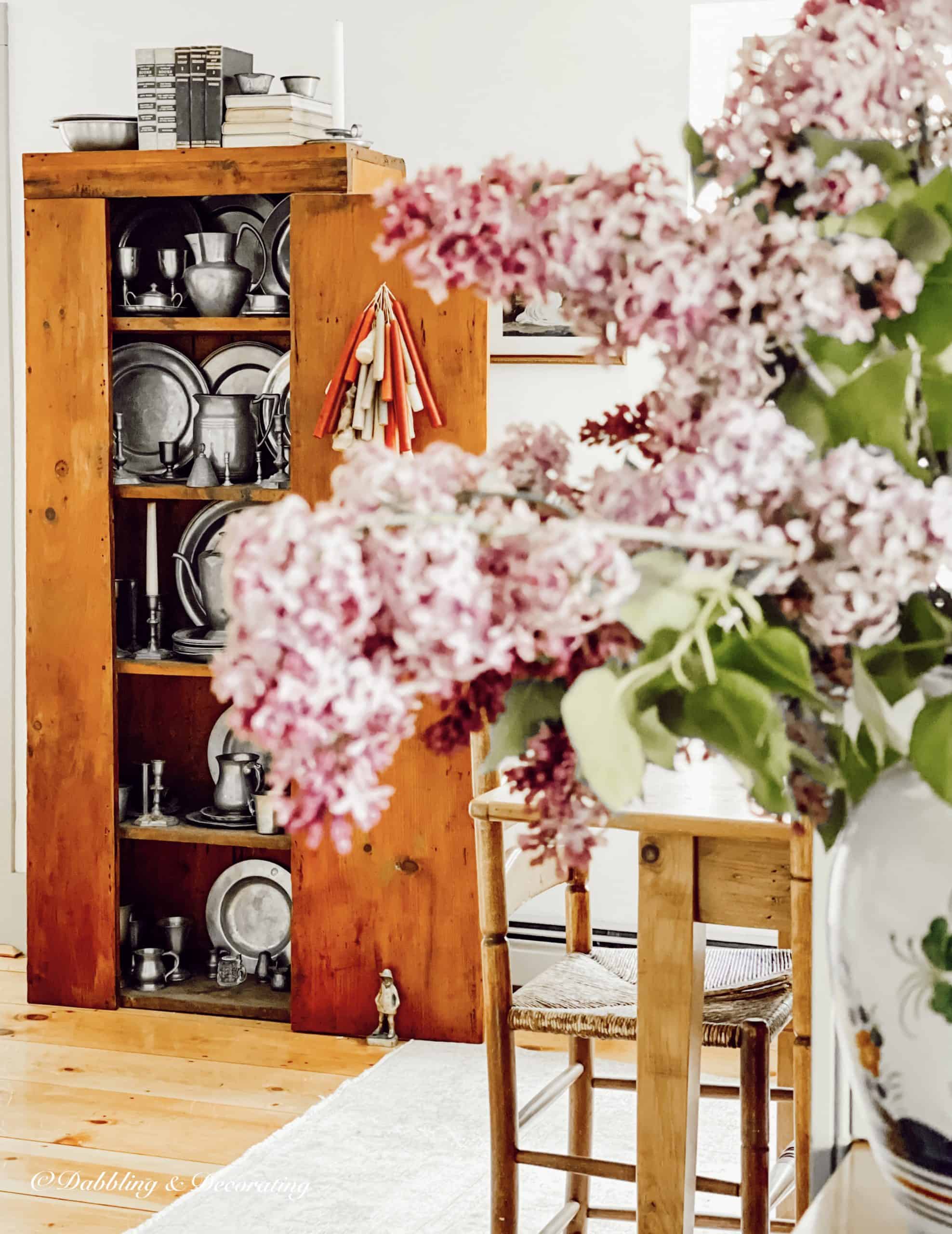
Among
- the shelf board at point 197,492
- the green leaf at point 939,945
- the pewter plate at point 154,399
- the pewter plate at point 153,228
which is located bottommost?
the green leaf at point 939,945

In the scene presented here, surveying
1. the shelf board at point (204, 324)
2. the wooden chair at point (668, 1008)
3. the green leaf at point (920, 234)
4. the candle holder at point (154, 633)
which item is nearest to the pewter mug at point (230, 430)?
the shelf board at point (204, 324)

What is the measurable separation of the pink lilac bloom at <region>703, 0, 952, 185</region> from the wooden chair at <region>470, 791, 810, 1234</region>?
1329 millimetres

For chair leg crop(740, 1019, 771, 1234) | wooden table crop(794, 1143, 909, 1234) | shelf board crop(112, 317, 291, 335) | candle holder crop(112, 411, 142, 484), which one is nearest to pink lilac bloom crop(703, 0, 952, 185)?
wooden table crop(794, 1143, 909, 1234)

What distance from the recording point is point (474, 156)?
3936 millimetres

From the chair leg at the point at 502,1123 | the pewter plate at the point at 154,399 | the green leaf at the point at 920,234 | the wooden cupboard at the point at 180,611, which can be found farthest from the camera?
the pewter plate at the point at 154,399

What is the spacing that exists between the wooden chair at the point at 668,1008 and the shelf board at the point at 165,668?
1423 millimetres

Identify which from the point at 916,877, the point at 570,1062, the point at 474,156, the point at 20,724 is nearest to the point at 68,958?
the point at 20,724

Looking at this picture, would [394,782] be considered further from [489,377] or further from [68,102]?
[68,102]

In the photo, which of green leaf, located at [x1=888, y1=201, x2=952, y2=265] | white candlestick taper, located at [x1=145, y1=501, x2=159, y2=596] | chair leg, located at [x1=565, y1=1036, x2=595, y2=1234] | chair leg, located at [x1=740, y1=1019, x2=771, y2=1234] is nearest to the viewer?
green leaf, located at [x1=888, y1=201, x2=952, y2=265]

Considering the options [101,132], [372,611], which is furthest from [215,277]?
[372,611]

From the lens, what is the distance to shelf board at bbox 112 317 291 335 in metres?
3.72

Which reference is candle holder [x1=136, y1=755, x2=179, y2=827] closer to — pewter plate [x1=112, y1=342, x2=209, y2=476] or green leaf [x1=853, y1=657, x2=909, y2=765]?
pewter plate [x1=112, y1=342, x2=209, y2=476]

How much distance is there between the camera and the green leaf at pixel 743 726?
53cm

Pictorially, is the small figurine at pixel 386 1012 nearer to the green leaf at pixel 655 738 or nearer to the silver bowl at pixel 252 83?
the silver bowl at pixel 252 83
